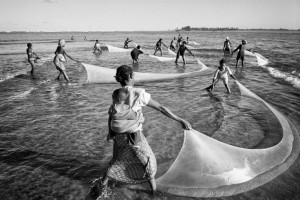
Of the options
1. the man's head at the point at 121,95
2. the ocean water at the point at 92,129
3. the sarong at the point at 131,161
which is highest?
the man's head at the point at 121,95

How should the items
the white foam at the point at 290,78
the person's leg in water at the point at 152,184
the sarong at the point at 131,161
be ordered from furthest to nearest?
the white foam at the point at 290,78 → the person's leg in water at the point at 152,184 → the sarong at the point at 131,161

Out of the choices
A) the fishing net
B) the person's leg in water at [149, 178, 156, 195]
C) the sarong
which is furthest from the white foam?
the sarong

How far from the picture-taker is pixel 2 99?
8.51 metres

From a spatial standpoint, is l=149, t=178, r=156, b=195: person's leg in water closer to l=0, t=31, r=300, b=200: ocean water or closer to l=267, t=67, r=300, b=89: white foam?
l=0, t=31, r=300, b=200: ocean water

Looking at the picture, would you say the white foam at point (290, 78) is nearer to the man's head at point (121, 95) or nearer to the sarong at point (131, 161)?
the sarong at point (131, 161)

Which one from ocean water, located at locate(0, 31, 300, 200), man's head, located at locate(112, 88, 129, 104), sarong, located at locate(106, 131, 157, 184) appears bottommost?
ocean water, located at locate(0, 31, 300, 200)

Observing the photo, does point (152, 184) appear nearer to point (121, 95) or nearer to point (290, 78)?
point (121, 95)

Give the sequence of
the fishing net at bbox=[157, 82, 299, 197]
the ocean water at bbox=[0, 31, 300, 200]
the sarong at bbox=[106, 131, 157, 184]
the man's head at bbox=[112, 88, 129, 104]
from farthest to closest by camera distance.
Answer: the ocean water at bbox=[0, 31, 300, 200]
the fishing net at bbox=[157, 82, 299, 197]
the sarong at bbox=[106, 131, 157, 184]
the man's head at bbox=[112, 88, 129, 104]

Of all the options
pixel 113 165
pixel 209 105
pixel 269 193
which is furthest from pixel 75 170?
pixel 209 105

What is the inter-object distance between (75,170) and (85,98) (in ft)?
15.5

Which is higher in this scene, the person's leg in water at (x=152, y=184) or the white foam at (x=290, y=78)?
the white foam at (x=290, y=78)

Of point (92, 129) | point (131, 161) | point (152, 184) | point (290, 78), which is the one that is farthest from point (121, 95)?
point (290, 78)

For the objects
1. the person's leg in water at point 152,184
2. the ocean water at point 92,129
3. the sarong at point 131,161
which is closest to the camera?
the sarong at point 131,161

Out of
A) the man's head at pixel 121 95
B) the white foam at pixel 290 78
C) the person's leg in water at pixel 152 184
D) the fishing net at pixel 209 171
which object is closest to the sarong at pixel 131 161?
the person's leg in water at pixel 152 184
